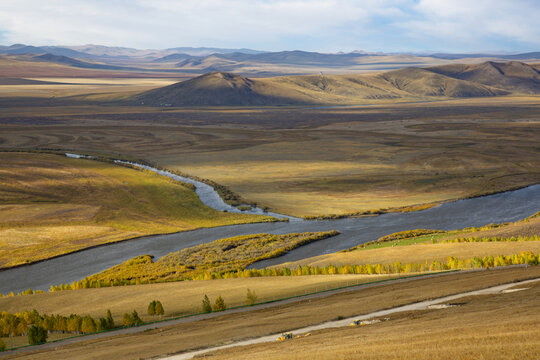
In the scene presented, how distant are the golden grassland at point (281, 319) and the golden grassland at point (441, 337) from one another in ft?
1.38

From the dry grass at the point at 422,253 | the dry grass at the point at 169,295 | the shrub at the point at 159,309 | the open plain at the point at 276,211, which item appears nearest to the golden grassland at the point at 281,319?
the open plain at the point at 276,211

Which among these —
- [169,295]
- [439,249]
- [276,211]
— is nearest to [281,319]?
[169,295]

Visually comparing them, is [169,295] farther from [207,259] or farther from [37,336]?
[207,259]

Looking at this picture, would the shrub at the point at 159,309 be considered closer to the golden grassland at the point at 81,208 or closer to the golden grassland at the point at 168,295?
the golden grassland at the point at 168,295

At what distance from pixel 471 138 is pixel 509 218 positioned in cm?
8687

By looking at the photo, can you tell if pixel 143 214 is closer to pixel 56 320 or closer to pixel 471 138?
pixel 56 320

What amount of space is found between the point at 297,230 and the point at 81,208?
1313 inches

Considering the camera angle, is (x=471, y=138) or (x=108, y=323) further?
(x=471, y=138)

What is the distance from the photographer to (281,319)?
95.6ft

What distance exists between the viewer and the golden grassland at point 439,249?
153 feet

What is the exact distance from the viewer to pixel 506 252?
148 ft

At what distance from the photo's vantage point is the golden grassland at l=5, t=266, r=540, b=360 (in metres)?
25.8

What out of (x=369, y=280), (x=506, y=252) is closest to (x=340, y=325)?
(x=369, y=280)

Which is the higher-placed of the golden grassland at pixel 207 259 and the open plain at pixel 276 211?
the open plain at pixel 276 211
